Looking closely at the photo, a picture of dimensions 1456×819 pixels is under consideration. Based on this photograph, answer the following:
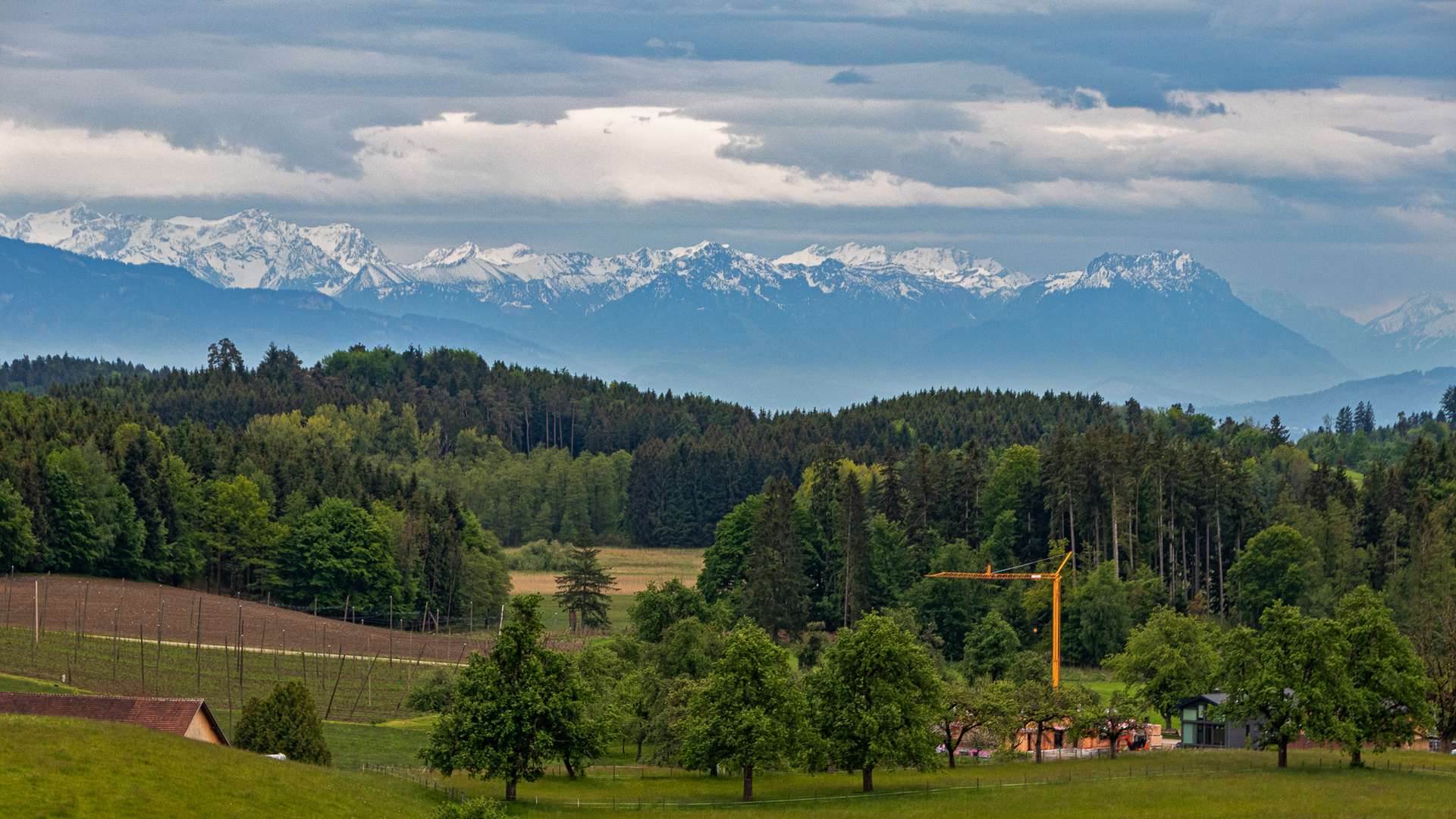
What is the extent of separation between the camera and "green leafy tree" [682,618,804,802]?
7106cm

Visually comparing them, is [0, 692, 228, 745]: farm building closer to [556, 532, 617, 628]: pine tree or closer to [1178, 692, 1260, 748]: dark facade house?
[1178, 692, 1260, 748]: dark facade house

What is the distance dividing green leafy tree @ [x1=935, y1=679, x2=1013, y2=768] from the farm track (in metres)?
44.3

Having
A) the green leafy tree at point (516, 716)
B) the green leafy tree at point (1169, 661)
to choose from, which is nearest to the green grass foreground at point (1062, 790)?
the green leafy tree at point (516, 716)

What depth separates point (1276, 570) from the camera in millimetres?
142000

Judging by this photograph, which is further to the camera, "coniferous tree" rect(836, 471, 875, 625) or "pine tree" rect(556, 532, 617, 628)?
"coniferous tree" rect(836, 471, 875, 625)

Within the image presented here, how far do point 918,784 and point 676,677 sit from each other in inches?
828

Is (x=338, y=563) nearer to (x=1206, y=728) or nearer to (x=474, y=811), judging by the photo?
(x=1206, y=728)

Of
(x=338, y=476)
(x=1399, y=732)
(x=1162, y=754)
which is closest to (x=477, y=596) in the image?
(x=338, y=476)

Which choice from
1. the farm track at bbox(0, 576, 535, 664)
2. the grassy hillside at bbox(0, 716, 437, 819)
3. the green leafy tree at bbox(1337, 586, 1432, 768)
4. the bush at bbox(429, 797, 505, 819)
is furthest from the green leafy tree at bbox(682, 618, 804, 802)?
the farm track at bbox(0, 576, 535, 664)

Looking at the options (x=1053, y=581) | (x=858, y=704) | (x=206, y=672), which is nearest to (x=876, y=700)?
(x=858, y=704)

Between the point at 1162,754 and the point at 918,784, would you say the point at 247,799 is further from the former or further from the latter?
the point at 1162,754

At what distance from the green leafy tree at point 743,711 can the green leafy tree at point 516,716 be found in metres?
5.39

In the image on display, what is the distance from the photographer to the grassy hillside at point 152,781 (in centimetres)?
5012

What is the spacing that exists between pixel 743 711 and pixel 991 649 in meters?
59.8
